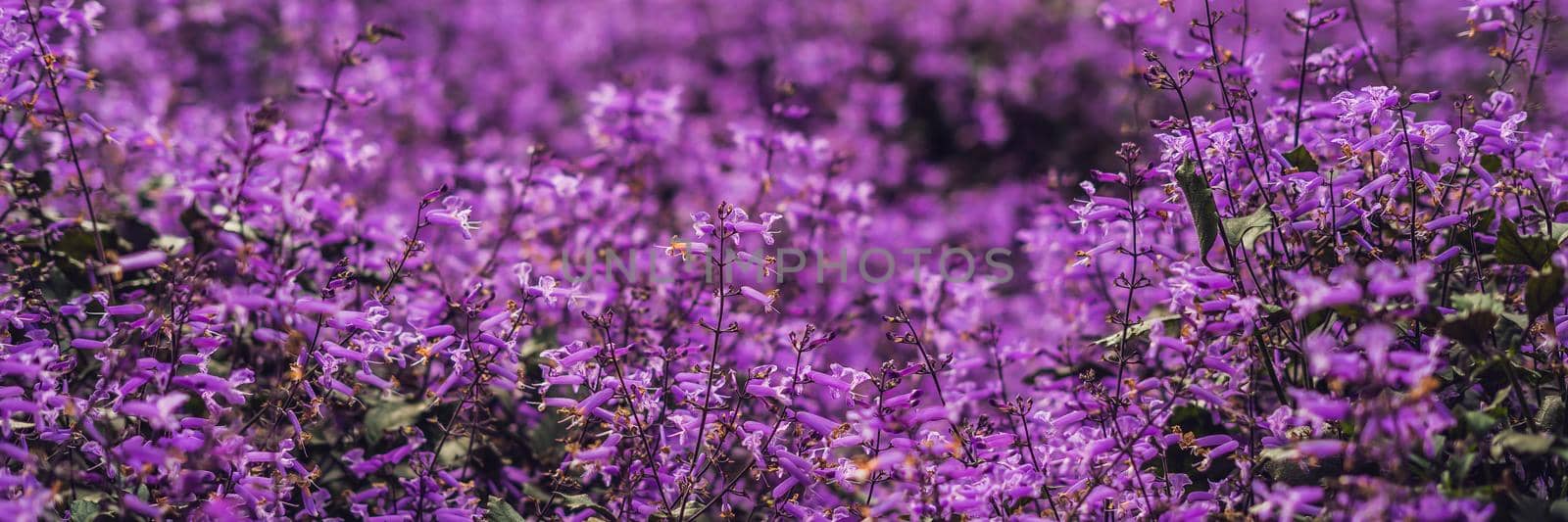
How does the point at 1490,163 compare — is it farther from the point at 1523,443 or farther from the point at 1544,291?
the point at 1523,443

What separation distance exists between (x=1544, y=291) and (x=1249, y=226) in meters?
0.68

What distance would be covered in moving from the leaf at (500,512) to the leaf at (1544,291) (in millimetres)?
2800

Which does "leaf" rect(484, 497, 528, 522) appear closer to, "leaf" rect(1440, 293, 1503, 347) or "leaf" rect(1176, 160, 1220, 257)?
"leaf" rect(1176, 160, 1220, 257)

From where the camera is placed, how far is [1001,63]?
437 inches

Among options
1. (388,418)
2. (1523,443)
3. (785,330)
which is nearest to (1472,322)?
(1523,443)

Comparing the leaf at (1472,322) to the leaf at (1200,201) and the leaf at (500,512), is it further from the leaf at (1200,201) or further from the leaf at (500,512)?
the leaf at (500,512)

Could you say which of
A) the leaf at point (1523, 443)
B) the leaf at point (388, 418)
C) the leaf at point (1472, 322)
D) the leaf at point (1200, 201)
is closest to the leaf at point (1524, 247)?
the leaf at point (1472, 322)

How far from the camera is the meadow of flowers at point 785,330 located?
2748mm

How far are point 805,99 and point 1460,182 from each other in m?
7.38

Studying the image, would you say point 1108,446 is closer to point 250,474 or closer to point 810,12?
point 250,474

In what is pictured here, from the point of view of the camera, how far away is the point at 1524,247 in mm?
2873

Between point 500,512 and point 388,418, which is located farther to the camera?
point 388,418

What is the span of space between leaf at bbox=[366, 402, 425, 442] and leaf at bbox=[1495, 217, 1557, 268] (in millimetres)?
3313

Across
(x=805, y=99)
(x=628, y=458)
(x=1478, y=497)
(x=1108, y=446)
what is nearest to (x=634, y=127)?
(x=628, y=458)
